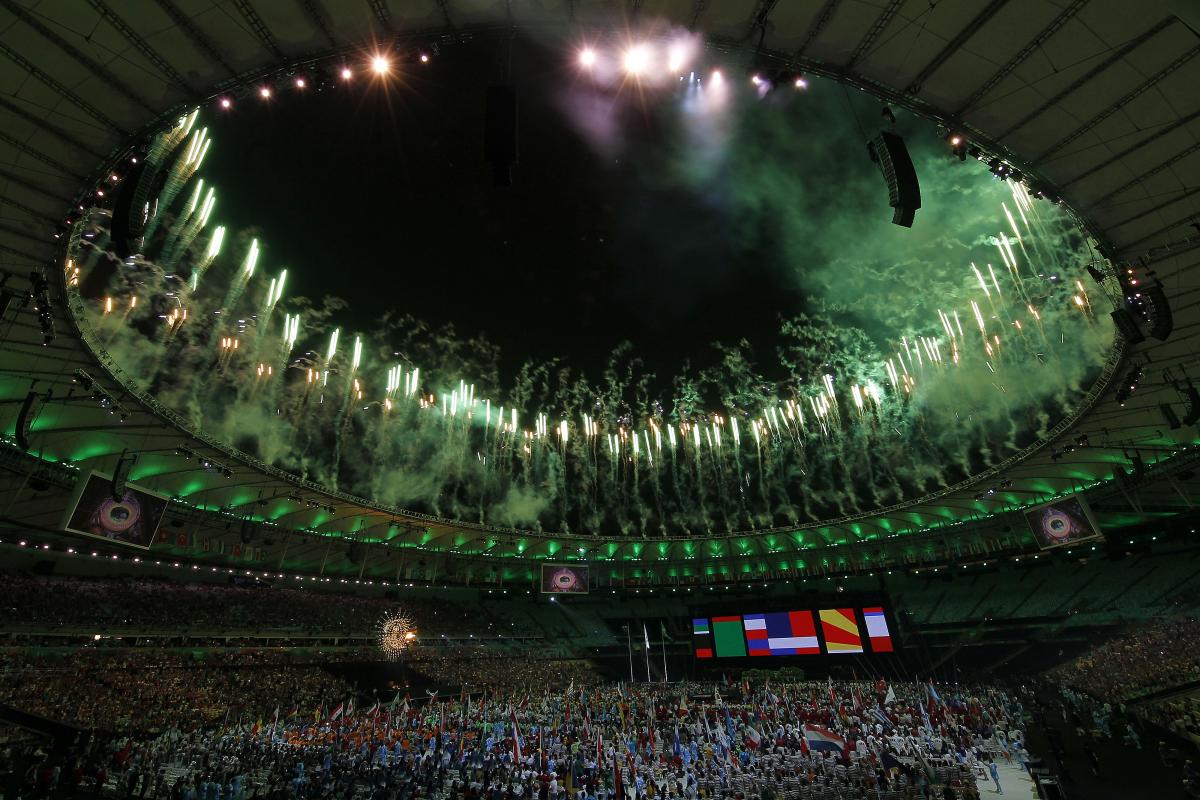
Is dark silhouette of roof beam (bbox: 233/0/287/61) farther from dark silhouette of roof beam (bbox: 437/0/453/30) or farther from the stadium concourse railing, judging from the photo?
the stadium concourse railing

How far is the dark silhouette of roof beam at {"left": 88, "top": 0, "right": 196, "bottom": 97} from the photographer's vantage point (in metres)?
11.9

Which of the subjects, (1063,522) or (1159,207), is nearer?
(1159,207)

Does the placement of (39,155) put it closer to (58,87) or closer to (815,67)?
(58,87)

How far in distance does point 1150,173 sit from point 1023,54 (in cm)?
581

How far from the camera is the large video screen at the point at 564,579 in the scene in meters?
43.9

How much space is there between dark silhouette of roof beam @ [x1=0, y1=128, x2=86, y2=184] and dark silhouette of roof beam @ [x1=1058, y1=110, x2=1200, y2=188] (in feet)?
88.6

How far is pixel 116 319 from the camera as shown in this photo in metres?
22.5

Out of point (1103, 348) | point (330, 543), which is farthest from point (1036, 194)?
point (330, 543)

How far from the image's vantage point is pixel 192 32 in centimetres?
1250

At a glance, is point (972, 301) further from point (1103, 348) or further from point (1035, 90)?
point (1035, 90)

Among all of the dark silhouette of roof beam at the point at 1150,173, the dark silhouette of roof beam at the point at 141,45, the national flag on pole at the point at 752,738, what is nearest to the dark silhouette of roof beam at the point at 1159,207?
the dark silhouette of roof beam at the point at 1150,173

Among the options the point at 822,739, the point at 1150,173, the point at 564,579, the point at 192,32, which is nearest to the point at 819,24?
the point at 1150,173

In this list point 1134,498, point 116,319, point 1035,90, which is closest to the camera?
point 1035,90

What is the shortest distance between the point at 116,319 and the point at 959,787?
33.6m
